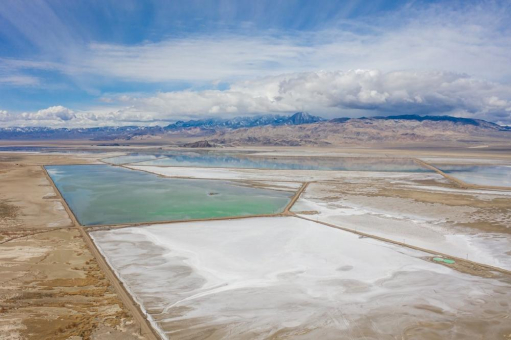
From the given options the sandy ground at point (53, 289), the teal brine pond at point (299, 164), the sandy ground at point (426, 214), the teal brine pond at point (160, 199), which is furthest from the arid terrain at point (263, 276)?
the teal brine pond at point (299, 164)

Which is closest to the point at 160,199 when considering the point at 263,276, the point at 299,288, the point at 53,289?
the point at 53,289

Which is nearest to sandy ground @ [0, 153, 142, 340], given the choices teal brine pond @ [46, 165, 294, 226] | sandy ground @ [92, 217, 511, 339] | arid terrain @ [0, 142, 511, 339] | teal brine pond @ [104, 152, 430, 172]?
arid terrain @ [0, 142, 511, 339]

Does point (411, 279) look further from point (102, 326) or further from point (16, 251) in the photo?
point (16, 251)

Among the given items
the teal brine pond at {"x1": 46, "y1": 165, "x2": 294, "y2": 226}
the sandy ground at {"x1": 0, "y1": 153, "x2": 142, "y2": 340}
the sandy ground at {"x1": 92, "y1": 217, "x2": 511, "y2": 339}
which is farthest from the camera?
the teal brine pond at {"x1": 46, "y1": 165, "x2": 294, "y2": 226}

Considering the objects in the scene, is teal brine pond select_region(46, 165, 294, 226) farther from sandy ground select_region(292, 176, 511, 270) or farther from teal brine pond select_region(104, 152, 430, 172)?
teal brine pond select_region(104, 152, 430, 172)

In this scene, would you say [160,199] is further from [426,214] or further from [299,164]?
[299,164]

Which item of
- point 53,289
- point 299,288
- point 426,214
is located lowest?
point 426,214
